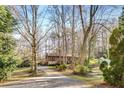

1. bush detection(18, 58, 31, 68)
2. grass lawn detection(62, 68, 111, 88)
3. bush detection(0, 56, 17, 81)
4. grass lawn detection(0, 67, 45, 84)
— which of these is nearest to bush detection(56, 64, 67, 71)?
grass lawn detection(62, 68, 111, 88)

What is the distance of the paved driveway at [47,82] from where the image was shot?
412 cm

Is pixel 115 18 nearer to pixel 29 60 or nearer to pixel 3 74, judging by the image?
pixel 29 60

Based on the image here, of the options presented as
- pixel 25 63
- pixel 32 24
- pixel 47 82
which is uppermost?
pixel 32 24

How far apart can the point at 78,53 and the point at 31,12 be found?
2.48 feet

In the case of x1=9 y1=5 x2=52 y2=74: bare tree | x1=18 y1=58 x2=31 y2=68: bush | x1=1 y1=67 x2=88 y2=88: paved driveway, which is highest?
x1=9 y1=5 x2=52 y2=74: bare tree

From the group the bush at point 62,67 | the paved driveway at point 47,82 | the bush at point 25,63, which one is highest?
the bush at point 25,63

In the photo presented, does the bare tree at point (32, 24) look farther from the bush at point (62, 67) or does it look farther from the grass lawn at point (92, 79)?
the grass lawn at point (92, 79)

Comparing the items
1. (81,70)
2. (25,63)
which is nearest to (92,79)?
(81,70)

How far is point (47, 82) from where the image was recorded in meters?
4.15

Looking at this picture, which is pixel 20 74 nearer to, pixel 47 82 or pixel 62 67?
pixel 47 82

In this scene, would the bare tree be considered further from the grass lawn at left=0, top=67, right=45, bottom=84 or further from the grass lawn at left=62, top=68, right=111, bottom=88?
the grass lawn at left=62, top=68, right=111, bottom=88

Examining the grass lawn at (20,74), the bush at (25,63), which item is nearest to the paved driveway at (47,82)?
the grass lawn at (20,74)

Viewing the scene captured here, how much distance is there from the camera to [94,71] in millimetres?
4129

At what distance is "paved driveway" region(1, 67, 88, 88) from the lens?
4.12 metres
